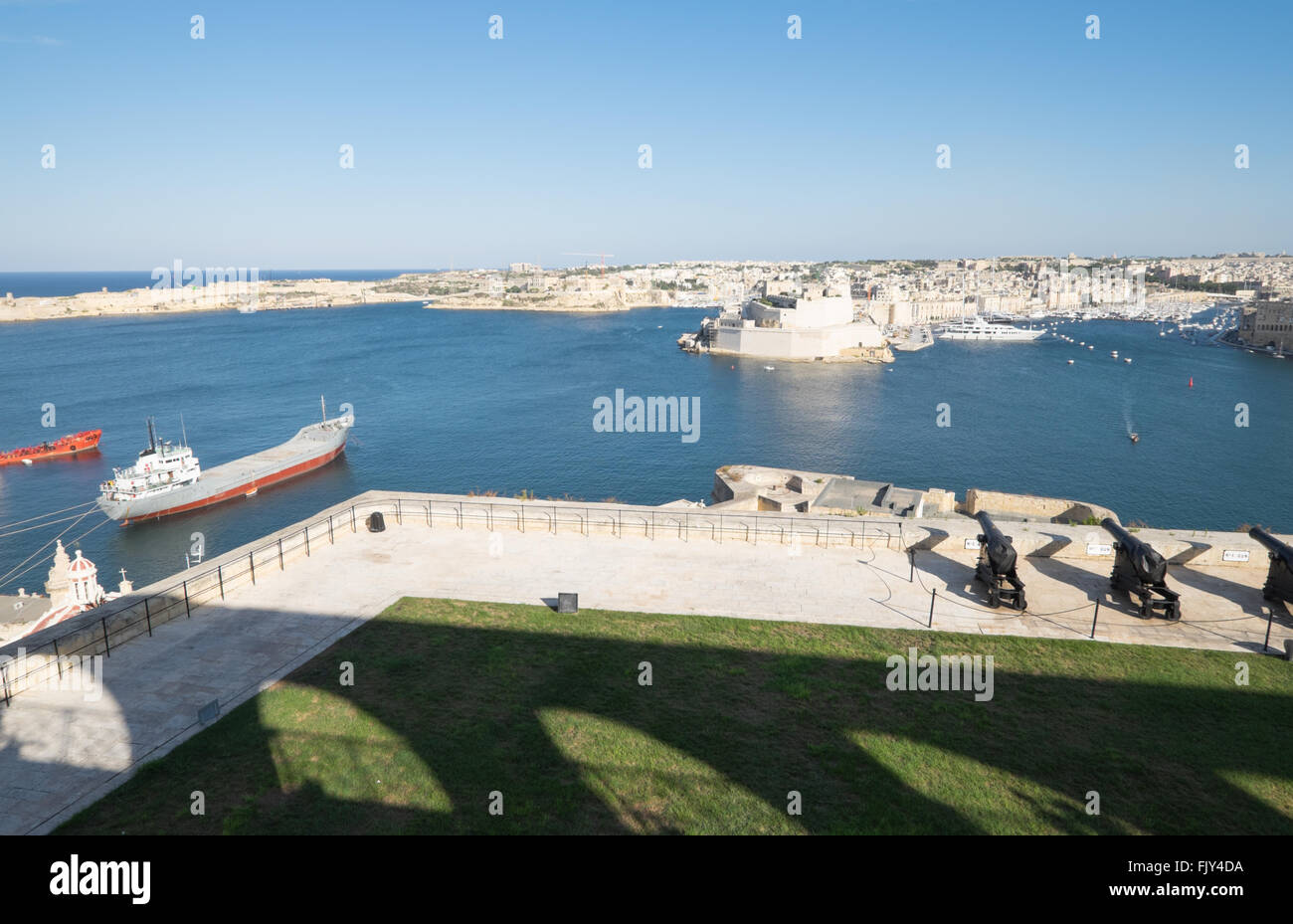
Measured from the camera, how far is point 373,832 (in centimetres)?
685

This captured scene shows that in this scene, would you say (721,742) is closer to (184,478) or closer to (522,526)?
(522,526)

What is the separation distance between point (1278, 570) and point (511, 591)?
13246 millimetres

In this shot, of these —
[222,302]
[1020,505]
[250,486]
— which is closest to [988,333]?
[1020,505]

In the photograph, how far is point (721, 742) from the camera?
336 inches

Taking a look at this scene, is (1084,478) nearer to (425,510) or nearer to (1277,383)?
(425,510)

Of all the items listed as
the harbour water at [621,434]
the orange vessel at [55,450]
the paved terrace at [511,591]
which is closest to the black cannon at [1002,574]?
the paved terrace at [511,591]

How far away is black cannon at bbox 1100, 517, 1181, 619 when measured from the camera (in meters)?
11.9

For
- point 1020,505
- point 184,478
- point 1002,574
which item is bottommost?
point 184,478

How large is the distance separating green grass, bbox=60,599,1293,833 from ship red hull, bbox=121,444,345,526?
36.2 m

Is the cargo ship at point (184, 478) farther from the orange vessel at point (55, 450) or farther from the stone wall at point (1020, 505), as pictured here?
the stone wall at point (1020, 505)

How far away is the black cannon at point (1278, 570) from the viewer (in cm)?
1201

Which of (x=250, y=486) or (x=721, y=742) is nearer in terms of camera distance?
(x=721, y=742)

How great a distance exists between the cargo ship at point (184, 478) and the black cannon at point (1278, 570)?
41683mm
